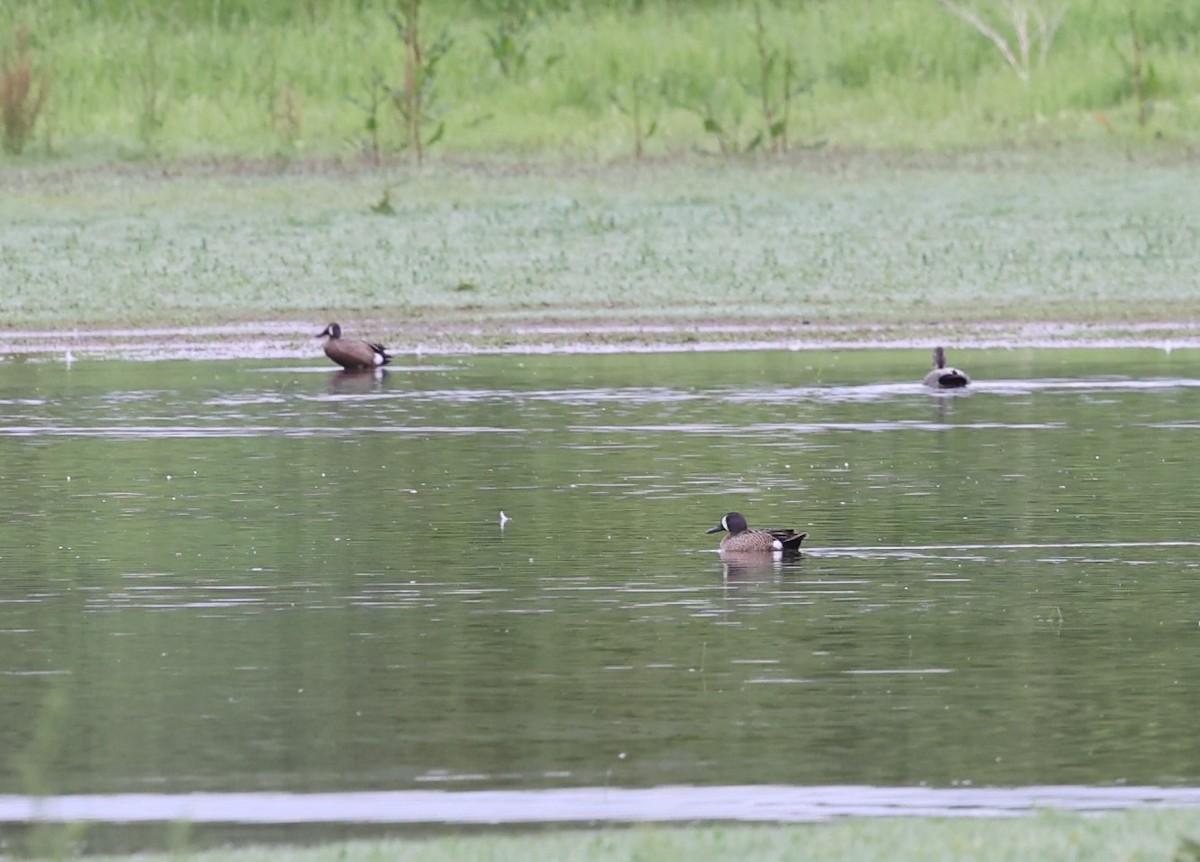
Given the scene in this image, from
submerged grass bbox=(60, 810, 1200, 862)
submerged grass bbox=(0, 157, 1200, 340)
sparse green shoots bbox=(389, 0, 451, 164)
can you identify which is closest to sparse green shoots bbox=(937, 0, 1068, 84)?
submerged grass bbox=(0, 157, 1200, 340)

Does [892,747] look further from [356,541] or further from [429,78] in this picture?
[429,78]

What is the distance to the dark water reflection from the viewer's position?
29.5ft

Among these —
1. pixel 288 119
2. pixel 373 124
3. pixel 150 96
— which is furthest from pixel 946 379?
pixel 150 96

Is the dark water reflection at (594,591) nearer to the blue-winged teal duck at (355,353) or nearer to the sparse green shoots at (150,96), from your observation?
→ the blue-winged teal duck at (355,353)

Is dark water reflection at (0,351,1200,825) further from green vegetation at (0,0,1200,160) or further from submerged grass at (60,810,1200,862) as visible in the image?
green vegetation at (0,0,1200,160)

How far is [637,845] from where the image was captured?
24.1 ft

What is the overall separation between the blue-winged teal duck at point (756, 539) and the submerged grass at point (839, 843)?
16.4ft

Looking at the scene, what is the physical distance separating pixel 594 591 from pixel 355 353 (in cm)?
1156

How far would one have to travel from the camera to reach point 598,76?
4647 centimetres

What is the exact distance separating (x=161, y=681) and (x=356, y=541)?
3731 mm

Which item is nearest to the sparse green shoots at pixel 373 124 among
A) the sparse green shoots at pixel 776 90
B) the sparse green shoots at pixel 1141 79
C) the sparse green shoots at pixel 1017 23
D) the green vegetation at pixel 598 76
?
the green vegetation at pixel 598 76

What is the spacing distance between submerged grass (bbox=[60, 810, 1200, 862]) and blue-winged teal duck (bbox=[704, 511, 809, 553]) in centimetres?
501

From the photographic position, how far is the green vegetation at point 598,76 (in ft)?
137

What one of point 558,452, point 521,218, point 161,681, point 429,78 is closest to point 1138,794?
point 161,681
